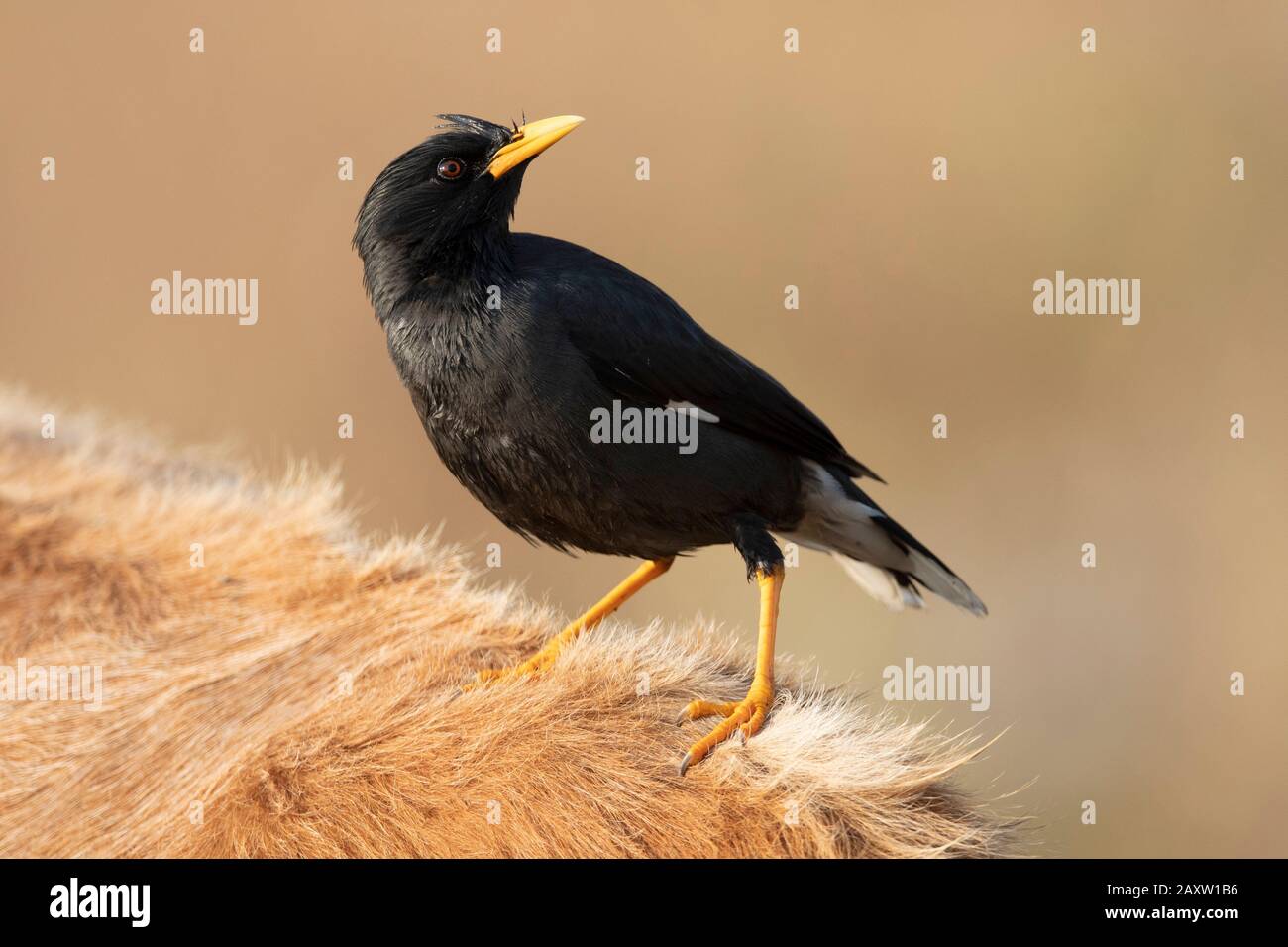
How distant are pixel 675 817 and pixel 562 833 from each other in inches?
14.0

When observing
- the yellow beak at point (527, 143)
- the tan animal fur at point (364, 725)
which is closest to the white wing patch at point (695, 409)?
the tan animal fur at point (364, 725)

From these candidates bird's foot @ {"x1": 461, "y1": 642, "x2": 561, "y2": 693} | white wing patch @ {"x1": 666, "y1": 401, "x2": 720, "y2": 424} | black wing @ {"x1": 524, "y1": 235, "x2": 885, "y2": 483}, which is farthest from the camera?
white wing patch @ {"x1": 666, "y1": 401, "x2": 720, "y2": 424}

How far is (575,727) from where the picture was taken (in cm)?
500

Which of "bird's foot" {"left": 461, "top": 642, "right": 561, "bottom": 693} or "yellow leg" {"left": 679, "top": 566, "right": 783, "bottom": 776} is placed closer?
"yellow leg" {"left": 679, "top": 566, "right": 783, "bottom": 776}

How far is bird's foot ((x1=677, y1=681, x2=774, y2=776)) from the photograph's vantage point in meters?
4.96

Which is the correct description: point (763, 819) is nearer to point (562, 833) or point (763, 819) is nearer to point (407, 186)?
point (562, 833)

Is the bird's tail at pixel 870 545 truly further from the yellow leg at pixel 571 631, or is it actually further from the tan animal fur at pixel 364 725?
the tan animal fur at pixel 364 725

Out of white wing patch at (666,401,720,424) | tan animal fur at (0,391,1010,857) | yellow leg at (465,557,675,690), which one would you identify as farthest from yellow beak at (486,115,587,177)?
yellow leg at (465,557,675,690)

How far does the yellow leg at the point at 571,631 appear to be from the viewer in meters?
5.40

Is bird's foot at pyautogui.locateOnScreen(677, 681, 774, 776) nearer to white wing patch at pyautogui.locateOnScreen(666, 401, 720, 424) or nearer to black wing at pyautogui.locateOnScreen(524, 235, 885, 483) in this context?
white wing patch at pyautogui.locateOnScreen(666, 401, 720, 424)

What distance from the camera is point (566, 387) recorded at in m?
6.20

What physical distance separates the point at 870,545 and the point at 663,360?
171cm

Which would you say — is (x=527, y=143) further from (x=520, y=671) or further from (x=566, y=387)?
(x=520, y=671)

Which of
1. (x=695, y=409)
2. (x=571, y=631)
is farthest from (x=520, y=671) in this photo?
(x=695, y=409)
